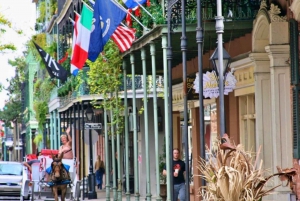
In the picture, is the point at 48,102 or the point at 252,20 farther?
the point at 48,102

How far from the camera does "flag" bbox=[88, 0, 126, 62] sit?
22.4 metres

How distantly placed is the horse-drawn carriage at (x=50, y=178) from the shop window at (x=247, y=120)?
6.41 m

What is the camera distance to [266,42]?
2002cm

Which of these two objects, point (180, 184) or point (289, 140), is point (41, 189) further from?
point (289, 140)

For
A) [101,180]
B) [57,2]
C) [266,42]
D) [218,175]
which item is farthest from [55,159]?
[57,2]

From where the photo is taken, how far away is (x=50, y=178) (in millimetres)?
26859

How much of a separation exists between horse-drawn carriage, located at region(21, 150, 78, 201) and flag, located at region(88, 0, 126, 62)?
13.9 feet

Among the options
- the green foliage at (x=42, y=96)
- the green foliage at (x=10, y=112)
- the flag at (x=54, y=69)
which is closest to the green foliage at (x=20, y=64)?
the green foliage at (x=10, y=112)

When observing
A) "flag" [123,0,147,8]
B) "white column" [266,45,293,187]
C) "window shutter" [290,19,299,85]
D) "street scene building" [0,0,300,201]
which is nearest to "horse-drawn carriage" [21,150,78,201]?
"street scene building" [0,0,300,201]

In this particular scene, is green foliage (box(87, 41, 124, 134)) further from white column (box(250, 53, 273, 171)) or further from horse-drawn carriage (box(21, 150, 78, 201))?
white column (box(250, 53, 273, 171))

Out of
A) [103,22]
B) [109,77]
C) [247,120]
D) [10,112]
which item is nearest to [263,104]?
[247,120]

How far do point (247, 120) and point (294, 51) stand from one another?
512 centimetres

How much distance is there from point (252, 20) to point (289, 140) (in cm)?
296

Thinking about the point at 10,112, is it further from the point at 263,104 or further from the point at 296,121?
the point at 296,121
